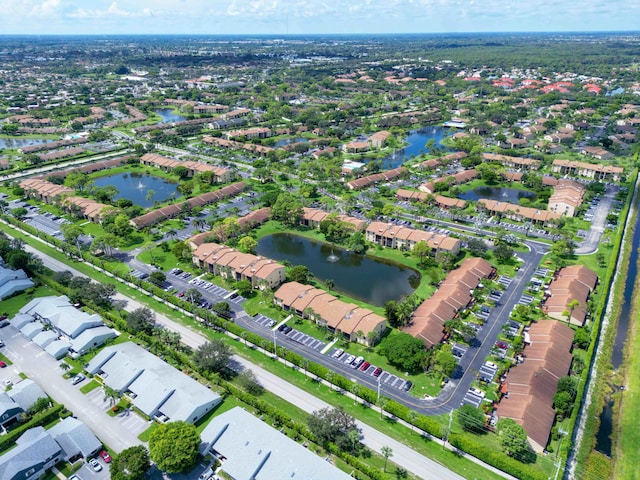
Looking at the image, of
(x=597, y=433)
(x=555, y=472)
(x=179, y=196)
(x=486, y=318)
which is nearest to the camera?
(x=555, y=472)

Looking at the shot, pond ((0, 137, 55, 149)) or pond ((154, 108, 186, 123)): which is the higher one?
pond ((154, 108, 186, 123))

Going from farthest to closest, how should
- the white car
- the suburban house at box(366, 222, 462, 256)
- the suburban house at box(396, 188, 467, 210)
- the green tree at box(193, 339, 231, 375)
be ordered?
the suburban house at box(396, 188, 467, 210)
the suburban house at box(366, 222, 462, 256)
the green tree at box(193, 339, 231, 375)
the white car

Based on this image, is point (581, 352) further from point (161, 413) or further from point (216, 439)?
point (161, 413)

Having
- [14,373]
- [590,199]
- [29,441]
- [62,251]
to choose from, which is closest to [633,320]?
[590,199]

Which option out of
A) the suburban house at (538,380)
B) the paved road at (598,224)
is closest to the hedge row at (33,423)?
the suburban house at (538,380)

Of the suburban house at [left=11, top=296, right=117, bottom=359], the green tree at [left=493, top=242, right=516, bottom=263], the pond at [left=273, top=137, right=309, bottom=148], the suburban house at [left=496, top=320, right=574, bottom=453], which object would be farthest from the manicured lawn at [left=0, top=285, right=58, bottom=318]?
the pond at [left=273, top=137, right=309, bottom=148]

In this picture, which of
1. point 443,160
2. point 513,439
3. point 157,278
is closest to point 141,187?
point 157,278

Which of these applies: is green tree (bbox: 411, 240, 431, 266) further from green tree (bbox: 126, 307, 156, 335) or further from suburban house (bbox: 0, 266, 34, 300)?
suburban house (bbox: 0, 266, 34, 300)
